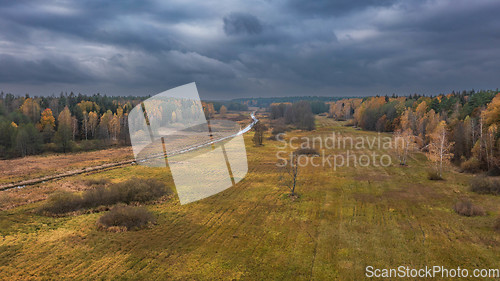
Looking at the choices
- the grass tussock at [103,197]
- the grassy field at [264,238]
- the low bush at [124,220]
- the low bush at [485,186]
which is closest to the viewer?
the grassy field at [264,238]

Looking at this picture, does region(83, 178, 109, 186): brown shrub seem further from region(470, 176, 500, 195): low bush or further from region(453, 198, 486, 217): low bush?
region(470, 176, 500, 195): low bush

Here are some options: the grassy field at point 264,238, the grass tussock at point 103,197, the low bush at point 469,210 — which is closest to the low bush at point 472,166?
the grassy field at point 264,238

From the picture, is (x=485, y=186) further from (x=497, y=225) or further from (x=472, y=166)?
(x=497, y=225)

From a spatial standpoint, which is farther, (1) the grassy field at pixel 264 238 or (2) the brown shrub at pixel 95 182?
(2) the brown shrub at pixel 95 182

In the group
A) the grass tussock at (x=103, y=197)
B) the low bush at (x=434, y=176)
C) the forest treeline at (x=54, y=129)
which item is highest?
the forest treeline at (x=54, y=129)

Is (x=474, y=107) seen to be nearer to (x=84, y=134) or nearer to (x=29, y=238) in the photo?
(x=29, y=238)

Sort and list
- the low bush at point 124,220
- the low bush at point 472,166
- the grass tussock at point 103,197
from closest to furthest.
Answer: the low bush at point 124,220
the grass tussock at point 103,197
the low bush at point 472,166

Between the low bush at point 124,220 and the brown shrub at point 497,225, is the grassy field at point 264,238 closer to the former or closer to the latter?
the brown shrub at point 497,225
